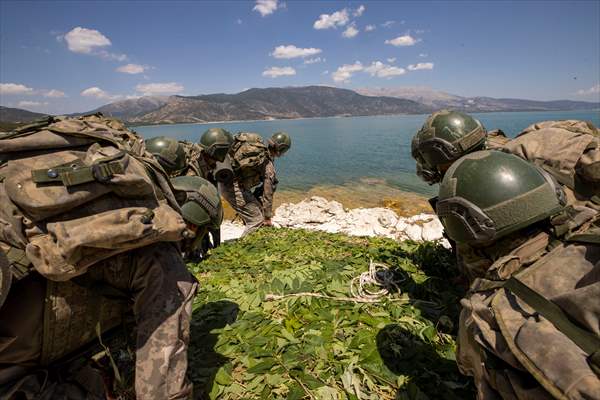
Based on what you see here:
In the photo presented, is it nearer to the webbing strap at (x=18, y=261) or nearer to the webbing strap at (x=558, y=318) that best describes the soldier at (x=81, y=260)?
the webbing strap at (x=18, y=261)

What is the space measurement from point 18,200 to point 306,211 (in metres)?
12.1

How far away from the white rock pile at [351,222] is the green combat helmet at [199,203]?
6.95 metres

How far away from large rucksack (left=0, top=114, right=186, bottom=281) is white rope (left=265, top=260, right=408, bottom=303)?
259cm

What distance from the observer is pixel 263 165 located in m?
10.2

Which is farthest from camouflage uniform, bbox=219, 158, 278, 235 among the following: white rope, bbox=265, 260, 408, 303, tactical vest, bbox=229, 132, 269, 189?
white rope, bbox=265, 260, 408, 303

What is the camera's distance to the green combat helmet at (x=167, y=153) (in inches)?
218

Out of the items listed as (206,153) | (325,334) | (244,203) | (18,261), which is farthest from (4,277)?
(244,203)

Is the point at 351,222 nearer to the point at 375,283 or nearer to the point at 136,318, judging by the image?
the point at 375,283

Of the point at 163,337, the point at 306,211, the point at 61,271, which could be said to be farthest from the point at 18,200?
the point at 306,211

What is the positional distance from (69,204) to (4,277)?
449 mm

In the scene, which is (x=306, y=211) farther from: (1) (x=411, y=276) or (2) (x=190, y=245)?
(2) (x=190, y=245)

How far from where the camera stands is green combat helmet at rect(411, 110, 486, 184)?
4074 millimetres

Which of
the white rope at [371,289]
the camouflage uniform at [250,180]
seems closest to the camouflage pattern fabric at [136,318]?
the white rope at [371,289]

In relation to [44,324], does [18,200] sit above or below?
above
